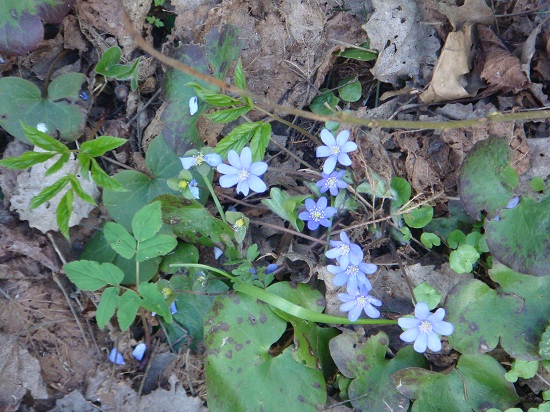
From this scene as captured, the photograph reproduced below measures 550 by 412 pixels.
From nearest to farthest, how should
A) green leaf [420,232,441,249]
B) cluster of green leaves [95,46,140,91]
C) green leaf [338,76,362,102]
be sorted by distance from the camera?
green leaf [420,232,441,249], cluster of green leaves [95,46,140,91], green leaf [338,76,362,102]

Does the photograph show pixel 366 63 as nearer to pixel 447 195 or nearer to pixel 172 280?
pixel 447 195

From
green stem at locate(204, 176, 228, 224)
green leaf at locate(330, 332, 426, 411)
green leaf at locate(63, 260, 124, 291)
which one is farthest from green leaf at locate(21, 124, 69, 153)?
green leaf at locate(330, 332, 426, 411)

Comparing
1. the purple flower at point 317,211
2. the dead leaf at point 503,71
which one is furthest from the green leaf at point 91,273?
the dead leaf at point 503,71

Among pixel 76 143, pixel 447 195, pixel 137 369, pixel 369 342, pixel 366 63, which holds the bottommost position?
pixel 137 369

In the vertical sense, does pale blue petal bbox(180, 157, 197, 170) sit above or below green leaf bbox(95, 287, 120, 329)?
above

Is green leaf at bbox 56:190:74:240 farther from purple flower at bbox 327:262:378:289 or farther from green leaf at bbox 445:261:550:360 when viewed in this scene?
green leaf at bbox 445:261:550:360

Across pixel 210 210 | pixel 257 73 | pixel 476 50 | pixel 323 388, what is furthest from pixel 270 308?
pixel 476 50
